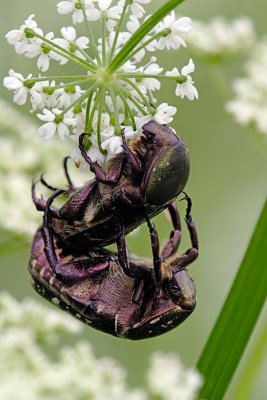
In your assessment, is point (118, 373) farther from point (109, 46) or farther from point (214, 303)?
point (214, 303)

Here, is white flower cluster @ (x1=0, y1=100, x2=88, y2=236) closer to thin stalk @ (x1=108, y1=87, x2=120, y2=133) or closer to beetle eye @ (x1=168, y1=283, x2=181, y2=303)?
beetle eye @ (x1=168, y1=283, x2=181, y2=303)

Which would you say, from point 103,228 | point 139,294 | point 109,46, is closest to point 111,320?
point 139,294

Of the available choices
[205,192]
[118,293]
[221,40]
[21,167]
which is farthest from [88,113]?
[205,192]

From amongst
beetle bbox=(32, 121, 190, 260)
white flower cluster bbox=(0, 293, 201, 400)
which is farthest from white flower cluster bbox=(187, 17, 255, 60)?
beetle bbox=(32, 121, 190, 260)

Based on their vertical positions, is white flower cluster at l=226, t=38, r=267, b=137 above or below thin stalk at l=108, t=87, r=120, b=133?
above

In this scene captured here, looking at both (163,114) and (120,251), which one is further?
(120,251)

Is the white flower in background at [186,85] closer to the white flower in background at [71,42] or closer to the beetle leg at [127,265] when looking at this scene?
the white flower in background at [71,42]

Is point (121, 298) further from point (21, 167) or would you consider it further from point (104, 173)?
point (21, 167)
